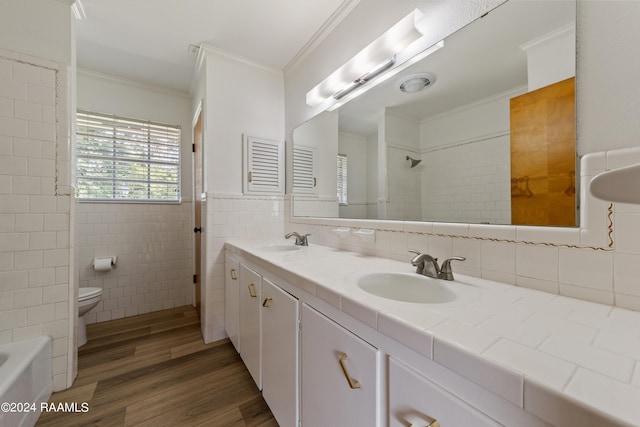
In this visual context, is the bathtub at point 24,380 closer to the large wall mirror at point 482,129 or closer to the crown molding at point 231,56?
the large wall mirror at point 482,129

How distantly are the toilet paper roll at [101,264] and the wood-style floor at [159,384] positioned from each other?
21.2 inches

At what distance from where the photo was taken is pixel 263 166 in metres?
2.21

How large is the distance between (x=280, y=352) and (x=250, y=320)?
0.42 metres

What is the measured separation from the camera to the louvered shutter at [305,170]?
2021mm

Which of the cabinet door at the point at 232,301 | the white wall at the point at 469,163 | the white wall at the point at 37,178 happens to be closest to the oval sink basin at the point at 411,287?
the white wall at the point at 469,163

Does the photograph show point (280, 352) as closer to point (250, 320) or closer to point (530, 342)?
point (250, 320)

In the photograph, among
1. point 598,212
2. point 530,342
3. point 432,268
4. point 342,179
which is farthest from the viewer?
point 342,179

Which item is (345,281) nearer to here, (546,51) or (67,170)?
(546,51)

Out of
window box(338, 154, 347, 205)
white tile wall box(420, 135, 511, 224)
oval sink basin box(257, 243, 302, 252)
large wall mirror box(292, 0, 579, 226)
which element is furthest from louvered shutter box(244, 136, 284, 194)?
white tile wall box(420, 135, 511, 224)

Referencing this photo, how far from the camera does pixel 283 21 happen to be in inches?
68.1

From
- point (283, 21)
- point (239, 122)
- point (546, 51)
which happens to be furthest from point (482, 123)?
point (239, 122)

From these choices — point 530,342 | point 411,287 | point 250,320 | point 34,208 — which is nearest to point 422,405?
point 530,342

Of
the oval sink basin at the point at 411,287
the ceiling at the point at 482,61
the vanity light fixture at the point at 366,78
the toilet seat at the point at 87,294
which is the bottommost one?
the toilet seat at the point at 87,294

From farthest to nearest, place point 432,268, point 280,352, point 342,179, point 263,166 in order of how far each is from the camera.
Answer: point 263,166
point 342,179
point 280,352
point 432,268
